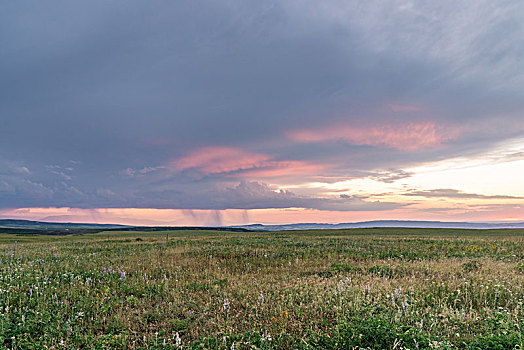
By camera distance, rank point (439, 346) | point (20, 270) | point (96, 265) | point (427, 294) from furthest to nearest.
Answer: point (96, 265) < point (20, 270) < point (427, 294) < point (439, 346)

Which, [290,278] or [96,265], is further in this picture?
[96,265]

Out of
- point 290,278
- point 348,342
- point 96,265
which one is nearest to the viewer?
point 348,342

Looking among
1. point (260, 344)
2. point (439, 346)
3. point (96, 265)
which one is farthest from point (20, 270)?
point (439, 346)

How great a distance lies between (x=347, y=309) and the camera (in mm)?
5992

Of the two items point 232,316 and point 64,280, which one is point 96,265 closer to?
point 64,280

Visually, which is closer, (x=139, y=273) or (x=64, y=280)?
(x=64, y=280)

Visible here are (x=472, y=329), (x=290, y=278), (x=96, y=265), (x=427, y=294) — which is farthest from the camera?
(x=96, y=265)

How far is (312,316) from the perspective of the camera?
606 cm

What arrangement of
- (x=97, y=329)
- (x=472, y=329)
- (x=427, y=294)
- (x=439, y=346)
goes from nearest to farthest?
1. (x=439, y=346)
2. (x=472, y=329)
3. (x=97, y=329)
4. (x=427, y=294)

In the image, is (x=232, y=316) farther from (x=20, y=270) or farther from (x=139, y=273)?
(x=20, y=270)

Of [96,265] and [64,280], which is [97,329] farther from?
[96,265]

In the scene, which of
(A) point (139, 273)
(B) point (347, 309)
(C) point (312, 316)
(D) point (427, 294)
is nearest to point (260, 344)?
(C) point (312, 316)

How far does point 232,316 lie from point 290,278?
144 inches

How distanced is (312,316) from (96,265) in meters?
9.73
